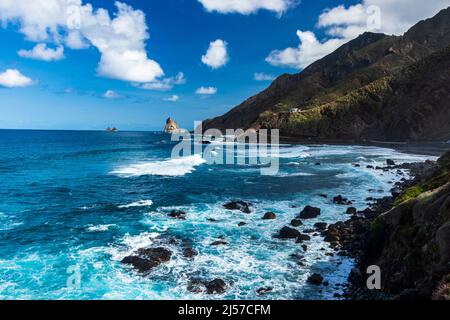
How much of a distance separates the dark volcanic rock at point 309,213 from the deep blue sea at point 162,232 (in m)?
0.91

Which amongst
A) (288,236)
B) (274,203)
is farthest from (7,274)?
(274,203)

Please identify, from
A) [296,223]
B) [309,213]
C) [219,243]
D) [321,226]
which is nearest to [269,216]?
[296,223]

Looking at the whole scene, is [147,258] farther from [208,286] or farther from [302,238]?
[302,238]

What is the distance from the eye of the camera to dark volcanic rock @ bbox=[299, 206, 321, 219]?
2880cm

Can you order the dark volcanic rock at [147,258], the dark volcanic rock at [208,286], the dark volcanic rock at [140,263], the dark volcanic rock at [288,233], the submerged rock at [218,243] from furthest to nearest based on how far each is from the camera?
the dark volcanic rock at [288,233]
the submerged rock at [218,243]
the dark volcanic rock at [147,258]
the dark volcanic rock at [140,263]
the dark volcanic rock at [208,286]

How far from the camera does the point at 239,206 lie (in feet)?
108

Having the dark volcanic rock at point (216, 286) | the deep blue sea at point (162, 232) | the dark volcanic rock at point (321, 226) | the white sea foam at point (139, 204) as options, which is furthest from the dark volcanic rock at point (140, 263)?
the white sea foam at point (139, 204)

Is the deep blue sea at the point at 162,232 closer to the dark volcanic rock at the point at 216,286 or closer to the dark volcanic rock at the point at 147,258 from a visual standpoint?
the dark volcanic rock at the point at 216,286

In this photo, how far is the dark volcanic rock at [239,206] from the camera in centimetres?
3172

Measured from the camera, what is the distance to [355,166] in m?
58.6

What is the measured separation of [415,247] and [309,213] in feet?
49.2

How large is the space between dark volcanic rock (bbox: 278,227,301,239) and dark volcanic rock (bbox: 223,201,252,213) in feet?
23.3

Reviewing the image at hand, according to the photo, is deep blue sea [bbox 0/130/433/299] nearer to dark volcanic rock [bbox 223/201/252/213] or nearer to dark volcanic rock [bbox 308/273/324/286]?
dark volcanic rock [bbox 308/273/324/286]

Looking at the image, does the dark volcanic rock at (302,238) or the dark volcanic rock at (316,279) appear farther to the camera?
the dark volcanic rock at (302,238)
